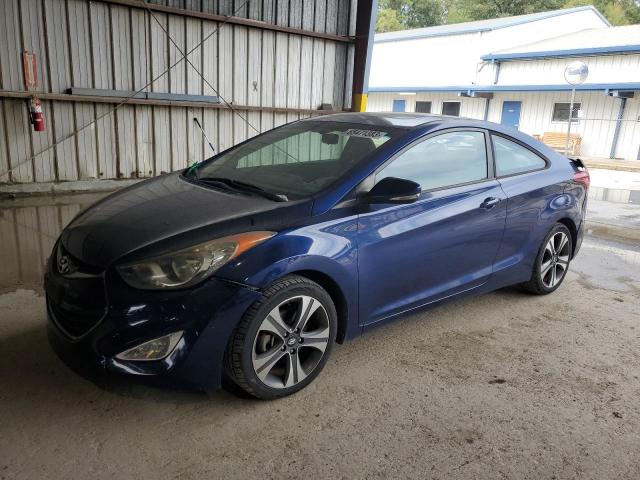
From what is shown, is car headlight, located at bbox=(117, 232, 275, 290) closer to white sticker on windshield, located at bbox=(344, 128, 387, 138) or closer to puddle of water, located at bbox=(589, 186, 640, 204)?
white sticker on windshield, located at bbox=(344, 128, 387, 138)

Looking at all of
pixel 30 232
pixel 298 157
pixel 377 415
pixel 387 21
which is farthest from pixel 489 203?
pixel 387 21

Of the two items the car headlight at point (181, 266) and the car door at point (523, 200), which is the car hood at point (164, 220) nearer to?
the car headlight at point (181, 266)

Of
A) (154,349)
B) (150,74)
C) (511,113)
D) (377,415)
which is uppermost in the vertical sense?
(150,74)

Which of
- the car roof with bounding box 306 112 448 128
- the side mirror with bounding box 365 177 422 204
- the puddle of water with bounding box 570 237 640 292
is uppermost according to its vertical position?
the car roof with bounding box 306 112 448 128

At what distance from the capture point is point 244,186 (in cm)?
325

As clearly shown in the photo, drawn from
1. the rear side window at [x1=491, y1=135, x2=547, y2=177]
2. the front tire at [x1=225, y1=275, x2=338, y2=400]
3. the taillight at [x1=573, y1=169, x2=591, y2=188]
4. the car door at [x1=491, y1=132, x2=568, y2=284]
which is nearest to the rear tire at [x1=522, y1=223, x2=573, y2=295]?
the car door at [x1=491, y1=132, x2=568, y2=284]

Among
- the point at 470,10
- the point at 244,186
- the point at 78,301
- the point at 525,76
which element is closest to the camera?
the point at 78,301

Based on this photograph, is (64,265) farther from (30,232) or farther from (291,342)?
(30,232)

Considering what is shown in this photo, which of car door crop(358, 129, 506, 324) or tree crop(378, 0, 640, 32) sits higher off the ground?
tree crop(378, 0, 640, 32)

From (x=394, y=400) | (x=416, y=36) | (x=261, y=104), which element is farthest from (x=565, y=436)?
(x=416, y=36)

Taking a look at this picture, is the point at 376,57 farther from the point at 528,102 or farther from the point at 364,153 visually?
the point at 364,153

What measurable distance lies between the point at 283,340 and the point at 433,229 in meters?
1.18

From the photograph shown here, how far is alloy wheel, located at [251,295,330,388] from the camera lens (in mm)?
2660

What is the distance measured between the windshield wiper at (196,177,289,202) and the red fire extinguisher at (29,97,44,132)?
200 inches
